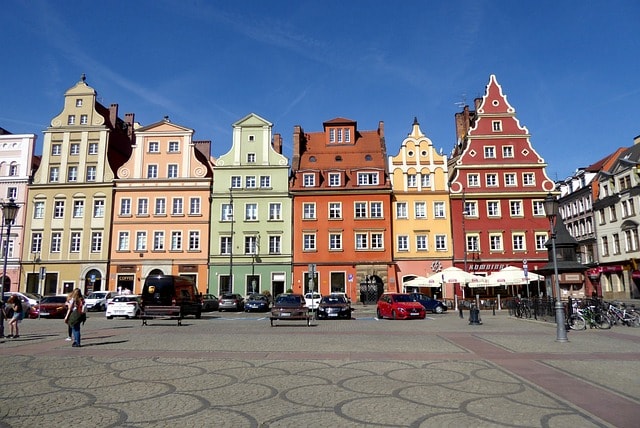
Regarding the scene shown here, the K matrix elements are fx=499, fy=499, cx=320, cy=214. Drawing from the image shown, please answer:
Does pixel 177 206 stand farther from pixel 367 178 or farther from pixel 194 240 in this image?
pixel 367 178

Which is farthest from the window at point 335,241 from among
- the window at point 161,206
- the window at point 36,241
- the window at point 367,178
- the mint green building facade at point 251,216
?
the window at point 36,241

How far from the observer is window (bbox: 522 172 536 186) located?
1877 inches

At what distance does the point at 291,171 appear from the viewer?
1984 inches

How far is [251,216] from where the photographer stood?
48125 mm

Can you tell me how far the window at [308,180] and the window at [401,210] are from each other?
8.45m

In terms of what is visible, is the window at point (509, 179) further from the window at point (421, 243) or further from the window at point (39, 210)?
the window at point (39, 210)

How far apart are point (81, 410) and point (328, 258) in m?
40.6

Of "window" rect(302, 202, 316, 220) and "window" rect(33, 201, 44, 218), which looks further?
"window" rect(33, 201, 44, 218)

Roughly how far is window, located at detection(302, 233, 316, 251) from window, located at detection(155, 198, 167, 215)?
45.4 feet

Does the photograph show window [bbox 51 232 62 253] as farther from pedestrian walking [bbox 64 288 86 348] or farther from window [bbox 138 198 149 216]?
pedestrian walking [bbox 64 288 86 348]

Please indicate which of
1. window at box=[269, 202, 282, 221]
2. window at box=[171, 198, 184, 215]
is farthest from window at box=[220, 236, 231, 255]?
window at box=[171, 198, 184, 215]

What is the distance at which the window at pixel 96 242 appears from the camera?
48188 millimetres

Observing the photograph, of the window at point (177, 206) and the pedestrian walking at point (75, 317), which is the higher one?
the window at point (177, 206)

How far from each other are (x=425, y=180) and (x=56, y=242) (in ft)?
120
